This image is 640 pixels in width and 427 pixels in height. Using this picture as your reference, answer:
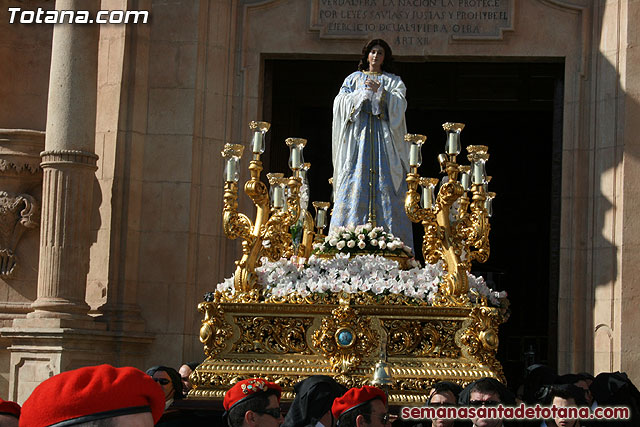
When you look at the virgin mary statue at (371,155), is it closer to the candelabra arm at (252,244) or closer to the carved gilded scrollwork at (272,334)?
the candelabra arm at (252,244)

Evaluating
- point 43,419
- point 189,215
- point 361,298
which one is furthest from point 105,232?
point 43,419

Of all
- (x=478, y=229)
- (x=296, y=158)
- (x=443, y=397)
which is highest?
(x=296, y=158)

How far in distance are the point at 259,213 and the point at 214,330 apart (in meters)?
1.21

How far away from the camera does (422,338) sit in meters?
10.2

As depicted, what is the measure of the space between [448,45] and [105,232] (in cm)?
496

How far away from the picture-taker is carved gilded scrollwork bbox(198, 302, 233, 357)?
1024 cm

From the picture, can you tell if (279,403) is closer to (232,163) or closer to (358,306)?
(358,306)

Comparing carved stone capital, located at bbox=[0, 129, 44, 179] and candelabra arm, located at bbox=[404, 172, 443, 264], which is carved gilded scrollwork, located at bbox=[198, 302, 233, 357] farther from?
carved stone capital, located at bbox=[0, 129, 44, 179]

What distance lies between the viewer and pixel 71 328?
13.6 m

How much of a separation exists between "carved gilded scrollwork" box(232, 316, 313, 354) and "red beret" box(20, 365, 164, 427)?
22.4 ft

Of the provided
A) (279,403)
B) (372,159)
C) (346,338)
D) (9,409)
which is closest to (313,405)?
(279,403)

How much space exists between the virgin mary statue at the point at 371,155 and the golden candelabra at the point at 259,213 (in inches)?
31.9

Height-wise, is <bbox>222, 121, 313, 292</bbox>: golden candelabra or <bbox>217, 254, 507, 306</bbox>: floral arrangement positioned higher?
<bbox>222, 121, 313, 292</bbox>: golden candelabra

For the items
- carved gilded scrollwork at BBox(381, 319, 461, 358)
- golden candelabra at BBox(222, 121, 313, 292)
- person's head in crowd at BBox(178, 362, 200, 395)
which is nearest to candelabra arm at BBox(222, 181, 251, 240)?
golden candelabra at BBox(222, 121, 313, 292)
